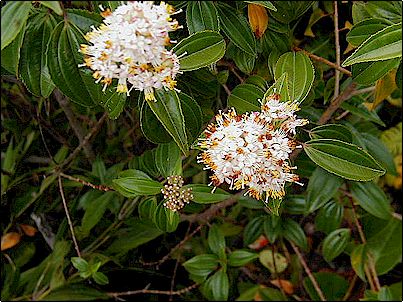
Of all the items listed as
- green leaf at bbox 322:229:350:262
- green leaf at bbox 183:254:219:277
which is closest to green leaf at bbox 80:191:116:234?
green leaf at bbox 183:254:219:277

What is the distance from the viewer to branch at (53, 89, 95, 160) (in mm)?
1396

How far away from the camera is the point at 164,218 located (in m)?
1.11

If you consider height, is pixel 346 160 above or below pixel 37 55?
below

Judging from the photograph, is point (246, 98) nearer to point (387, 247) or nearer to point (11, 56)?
point (11, 56)

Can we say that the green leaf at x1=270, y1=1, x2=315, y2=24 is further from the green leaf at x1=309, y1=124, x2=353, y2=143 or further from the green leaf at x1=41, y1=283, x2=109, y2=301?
the green leaf at x1=41, y1=283, x2=109, y2=301

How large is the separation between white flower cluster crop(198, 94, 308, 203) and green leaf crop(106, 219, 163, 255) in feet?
2.46

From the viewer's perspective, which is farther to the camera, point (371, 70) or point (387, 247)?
point (387, 247)

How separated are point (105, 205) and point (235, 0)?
25.4 inches

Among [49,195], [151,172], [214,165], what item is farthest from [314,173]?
[49,195]

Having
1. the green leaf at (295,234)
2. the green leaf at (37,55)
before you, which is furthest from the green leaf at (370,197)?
the green leaf at (37,55)

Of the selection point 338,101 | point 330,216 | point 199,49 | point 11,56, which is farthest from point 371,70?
point 330,216

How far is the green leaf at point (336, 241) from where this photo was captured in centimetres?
155

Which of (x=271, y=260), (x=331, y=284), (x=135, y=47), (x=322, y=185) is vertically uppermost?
(x=135, y=47)

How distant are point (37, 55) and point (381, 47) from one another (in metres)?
0.49
